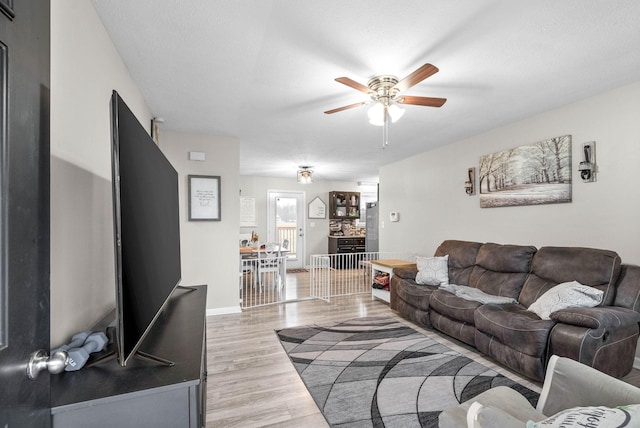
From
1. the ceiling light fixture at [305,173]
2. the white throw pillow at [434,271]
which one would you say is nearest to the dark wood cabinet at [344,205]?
the ceiling light fixture at [305,173]

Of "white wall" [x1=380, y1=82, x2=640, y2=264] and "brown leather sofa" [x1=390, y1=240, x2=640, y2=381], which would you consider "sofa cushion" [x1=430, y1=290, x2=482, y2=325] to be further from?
"white wall" [x1=380, y1=82, x2=640, y2=264]

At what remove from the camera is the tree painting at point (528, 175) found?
311 cm

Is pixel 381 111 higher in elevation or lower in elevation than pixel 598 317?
higher

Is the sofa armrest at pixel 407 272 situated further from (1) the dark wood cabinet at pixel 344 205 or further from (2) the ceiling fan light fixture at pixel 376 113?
(1) the dark wood cabinet at pixel 344 205

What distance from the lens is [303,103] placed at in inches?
116

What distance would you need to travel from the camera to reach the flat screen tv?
0.94 meters

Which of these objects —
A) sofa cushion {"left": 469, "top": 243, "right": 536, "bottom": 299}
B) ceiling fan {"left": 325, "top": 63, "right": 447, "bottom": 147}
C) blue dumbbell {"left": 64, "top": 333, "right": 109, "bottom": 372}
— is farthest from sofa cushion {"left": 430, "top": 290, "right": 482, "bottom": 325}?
blue dumbbell {"left": 64, "top": 333, "right": 109, "bottom": 372}

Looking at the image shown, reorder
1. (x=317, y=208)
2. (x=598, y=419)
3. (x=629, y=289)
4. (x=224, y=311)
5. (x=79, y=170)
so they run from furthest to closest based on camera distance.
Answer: (x=317, y=208), (x=224, y=311), (x=629, y=289), (x=79, y=170), (x=598, y=419)

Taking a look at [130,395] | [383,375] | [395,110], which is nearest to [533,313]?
[383,375]

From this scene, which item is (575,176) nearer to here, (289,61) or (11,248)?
(289,61)

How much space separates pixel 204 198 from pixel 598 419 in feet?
13.2

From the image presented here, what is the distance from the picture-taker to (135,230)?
112cm

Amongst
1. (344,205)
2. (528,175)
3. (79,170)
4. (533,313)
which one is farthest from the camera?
(344,205)

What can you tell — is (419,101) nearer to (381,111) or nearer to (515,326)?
(381,111)
